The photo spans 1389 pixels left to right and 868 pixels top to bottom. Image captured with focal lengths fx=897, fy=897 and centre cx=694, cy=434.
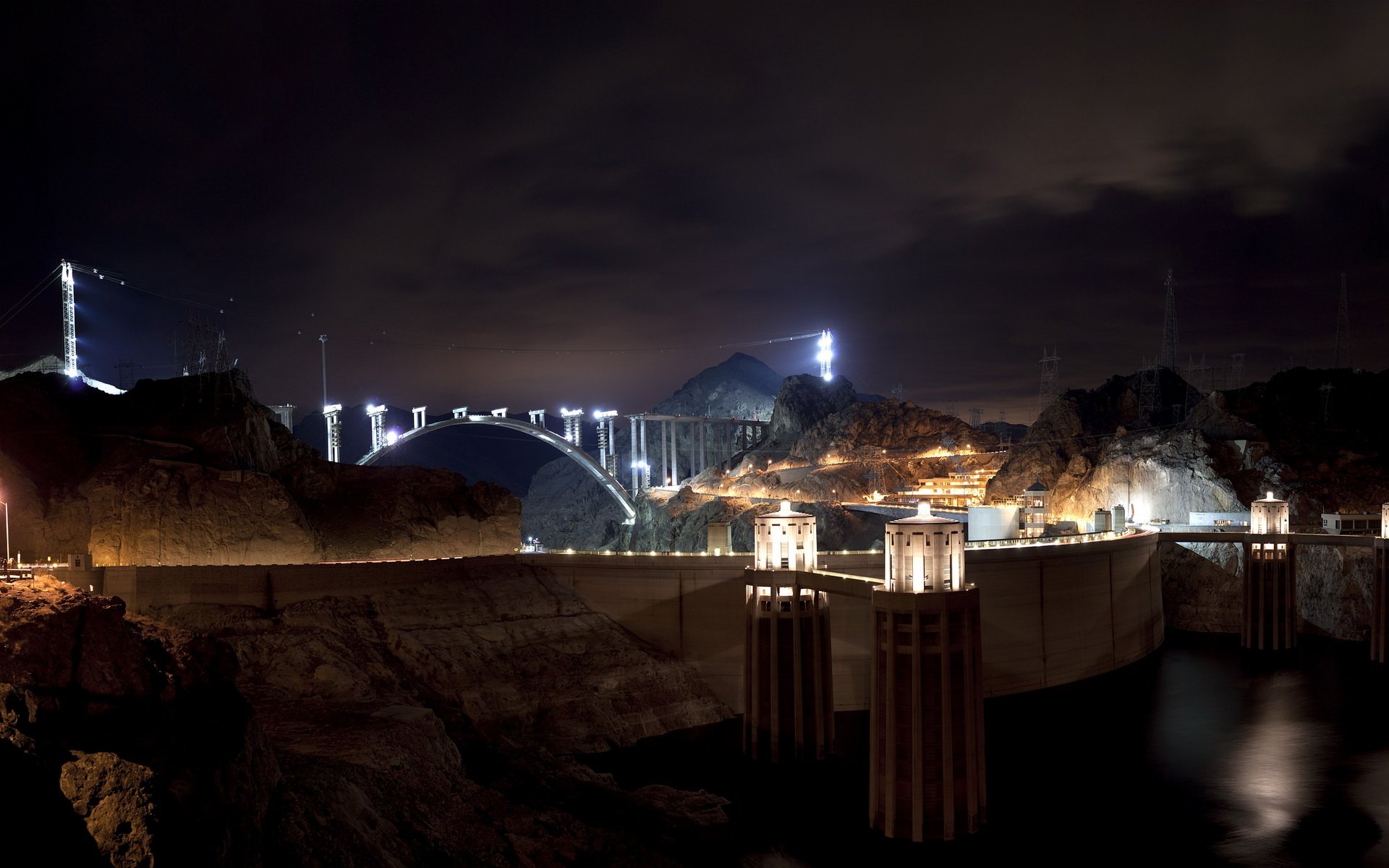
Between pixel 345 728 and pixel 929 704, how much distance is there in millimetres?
19185

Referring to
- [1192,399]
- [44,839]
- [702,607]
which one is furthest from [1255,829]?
[1192,399]

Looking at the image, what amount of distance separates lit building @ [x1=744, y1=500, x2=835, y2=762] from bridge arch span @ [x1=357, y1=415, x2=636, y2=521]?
61704mm

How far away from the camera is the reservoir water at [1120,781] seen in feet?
97.7

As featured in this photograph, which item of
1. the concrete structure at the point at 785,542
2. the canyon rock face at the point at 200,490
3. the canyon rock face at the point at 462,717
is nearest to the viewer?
the canyon rock face at the point at 462,717

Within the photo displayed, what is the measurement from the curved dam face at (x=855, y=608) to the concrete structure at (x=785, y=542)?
4407mm

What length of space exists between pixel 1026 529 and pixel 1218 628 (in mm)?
14770

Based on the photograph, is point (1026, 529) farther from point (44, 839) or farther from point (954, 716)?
point (44, 839)

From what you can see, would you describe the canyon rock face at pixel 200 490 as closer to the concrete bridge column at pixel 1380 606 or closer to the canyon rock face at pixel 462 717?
the canyon rock face at pixel 462 717

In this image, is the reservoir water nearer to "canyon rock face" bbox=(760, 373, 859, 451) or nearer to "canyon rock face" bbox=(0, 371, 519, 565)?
"canyon rock face" bbox=(0, 371, 519, 565)

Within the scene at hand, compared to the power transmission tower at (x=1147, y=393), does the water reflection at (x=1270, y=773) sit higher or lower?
lower

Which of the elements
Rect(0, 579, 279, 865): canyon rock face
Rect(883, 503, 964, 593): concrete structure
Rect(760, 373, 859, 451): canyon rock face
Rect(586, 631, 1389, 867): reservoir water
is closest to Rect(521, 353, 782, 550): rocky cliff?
Rect(760, 373, 859, 451): canyon rock face

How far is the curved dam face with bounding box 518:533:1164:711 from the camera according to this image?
43.9 meters

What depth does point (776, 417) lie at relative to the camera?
12912 centimetres

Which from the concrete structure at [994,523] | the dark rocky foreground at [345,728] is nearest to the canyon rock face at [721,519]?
the concrete structure at [994,523]
